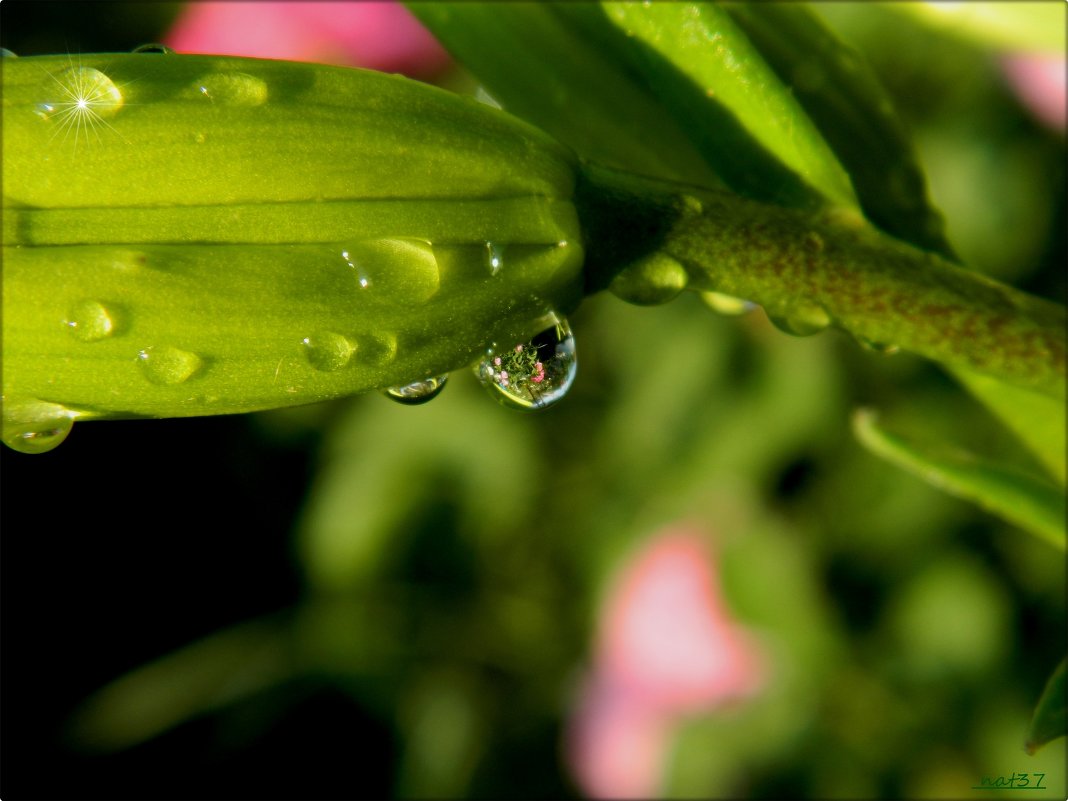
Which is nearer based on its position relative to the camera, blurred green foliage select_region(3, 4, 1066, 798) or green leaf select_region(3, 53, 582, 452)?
green leaf select_region(3, 53, 582, 452)

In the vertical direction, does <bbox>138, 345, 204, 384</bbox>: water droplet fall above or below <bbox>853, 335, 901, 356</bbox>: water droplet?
below

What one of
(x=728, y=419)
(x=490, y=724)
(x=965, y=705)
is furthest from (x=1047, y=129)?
(x=490, y=724)

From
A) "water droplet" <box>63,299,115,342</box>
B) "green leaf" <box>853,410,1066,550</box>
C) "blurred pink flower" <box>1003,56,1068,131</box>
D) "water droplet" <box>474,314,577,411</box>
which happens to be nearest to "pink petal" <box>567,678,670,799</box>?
"blurred pink flower" <box>1003,56,1068,131</box>

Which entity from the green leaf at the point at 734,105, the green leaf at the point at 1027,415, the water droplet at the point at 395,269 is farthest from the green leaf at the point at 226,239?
the green leaf at the point at 1027,415

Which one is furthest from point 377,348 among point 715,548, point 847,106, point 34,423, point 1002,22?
point 715,548

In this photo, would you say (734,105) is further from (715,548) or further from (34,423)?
(715,548)

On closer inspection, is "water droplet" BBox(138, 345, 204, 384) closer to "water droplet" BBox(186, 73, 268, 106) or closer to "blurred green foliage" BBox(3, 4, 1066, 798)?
"water droplet" BBox(186, 73, 268, 106)

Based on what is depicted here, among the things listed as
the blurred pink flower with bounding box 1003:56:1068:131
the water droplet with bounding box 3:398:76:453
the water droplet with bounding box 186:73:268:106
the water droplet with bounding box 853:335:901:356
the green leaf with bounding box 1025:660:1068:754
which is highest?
the water droplet with bounding box 186:73:268:106
